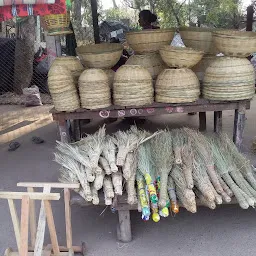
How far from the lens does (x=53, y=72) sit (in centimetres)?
313

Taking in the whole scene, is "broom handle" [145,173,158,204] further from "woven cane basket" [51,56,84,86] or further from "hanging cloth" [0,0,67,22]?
"hanging cloth" [0,0,67,22]

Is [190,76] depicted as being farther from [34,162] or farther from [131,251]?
[34,162]

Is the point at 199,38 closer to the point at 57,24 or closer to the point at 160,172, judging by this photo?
the point at 57,24

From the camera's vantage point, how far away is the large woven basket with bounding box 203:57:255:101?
3.14 meters

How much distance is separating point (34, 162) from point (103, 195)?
1.89 metres

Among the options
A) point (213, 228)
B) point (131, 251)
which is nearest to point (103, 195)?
point (131, 251)

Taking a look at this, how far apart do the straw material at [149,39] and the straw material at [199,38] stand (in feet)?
0.58

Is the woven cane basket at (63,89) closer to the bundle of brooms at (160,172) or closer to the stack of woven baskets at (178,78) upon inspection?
the bundle of brooms at (160,172)

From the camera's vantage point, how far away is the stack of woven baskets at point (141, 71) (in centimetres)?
314

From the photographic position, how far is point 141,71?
316cm

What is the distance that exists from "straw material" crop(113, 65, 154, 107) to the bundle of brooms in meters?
0.37

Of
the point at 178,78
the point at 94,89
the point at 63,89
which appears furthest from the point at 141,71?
the point at 63,89

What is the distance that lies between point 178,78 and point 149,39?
2.04 ft

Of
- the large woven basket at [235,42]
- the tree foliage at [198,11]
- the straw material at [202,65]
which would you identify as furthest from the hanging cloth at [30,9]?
the tree foliage at [198,11]
